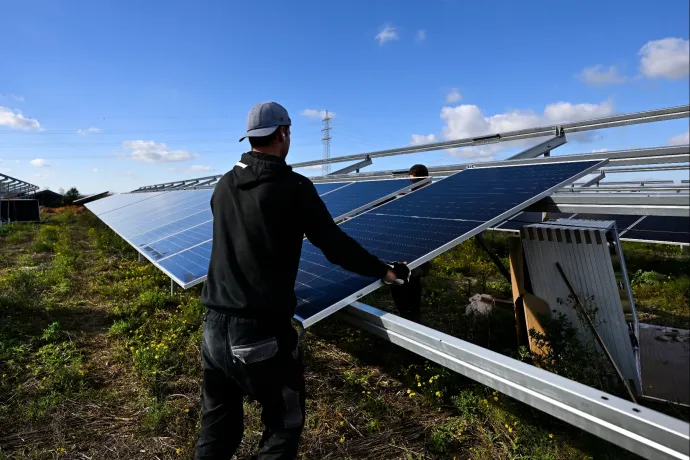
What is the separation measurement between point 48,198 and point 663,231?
52.2 m

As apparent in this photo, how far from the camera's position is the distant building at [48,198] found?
43.4 meters

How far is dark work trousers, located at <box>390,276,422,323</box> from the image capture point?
17.1ft

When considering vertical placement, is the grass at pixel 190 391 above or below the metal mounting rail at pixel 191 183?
below

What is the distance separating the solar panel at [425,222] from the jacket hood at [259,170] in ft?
2.94

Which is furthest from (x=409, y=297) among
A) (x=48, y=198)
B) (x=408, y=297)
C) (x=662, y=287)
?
(x=48, y=198)

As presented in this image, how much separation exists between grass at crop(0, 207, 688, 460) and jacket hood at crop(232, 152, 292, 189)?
2.04 m

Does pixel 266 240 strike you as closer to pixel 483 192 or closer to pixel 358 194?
pixel 483 192

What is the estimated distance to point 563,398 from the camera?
1.92 meters

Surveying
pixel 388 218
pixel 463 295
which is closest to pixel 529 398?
pixel 388 218

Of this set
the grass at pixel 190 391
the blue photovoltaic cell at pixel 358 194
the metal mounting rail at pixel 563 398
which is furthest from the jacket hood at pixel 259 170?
the blue photovoltaic cell at pixel 358 194

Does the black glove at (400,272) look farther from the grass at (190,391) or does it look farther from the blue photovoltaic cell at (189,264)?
the blue photovoltaic cell at (189,264)

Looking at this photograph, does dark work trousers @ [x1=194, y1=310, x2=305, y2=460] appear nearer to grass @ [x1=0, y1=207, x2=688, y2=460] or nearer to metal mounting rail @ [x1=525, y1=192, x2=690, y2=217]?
grass @ [x1=0, y1=207, x2=688, y2=460]

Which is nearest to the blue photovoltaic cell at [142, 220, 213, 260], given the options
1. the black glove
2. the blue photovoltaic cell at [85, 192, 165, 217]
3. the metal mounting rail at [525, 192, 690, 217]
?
the black glove

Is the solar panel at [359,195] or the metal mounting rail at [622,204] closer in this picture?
the metal mounting rail at [622,204]
